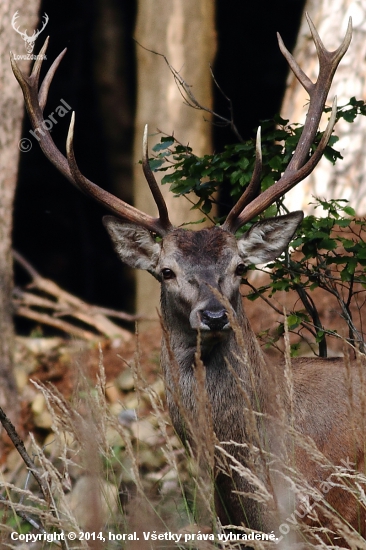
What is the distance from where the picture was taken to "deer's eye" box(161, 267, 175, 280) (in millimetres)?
4312

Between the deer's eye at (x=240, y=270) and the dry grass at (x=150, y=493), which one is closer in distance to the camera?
the dry grass at (x=150, y=493)

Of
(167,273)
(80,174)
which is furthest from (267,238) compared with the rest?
(80,174)

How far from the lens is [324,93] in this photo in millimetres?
4707

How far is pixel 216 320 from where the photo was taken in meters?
3.80

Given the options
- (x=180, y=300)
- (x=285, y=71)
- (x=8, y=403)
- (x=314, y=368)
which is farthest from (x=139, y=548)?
(x=285, y=71)

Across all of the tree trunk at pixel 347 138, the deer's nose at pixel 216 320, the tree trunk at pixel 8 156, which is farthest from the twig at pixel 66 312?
the deer's nose at pixel 216 320

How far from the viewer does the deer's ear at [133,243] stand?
456 cm

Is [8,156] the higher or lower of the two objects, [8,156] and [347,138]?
the lower

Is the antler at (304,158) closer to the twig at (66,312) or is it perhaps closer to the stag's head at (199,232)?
the stag's head at (199,232)

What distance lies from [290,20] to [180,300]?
10.6 metres

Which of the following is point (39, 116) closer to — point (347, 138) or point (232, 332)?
point (232, 332)

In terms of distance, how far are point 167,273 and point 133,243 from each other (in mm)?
380

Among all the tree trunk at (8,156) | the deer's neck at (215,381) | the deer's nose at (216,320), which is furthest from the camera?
the tree trunk at (8,156)

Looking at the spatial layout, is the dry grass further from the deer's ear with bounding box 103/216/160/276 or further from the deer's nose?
the deer's ear with bounding box 103/216/160/276
